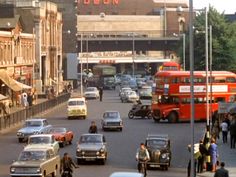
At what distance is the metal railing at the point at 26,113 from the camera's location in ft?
190

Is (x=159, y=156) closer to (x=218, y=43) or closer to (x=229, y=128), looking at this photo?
(x=229, y=128)

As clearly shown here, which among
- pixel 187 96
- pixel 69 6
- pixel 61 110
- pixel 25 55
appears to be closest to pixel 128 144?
pixel 187 96

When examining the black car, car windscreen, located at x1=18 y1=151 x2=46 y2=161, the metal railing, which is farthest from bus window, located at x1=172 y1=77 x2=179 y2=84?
car windscreen, located at x1=18 y1=151 x2=46 y2=161

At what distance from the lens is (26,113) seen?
65.3 metres

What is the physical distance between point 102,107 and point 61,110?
208 inches

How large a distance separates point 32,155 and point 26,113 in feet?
110

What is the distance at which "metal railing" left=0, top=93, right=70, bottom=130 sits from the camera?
2286 inches

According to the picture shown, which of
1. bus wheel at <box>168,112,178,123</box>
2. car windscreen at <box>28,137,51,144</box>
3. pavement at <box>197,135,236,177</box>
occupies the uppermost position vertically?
car windscreen at <box>28,137,51,144</box>

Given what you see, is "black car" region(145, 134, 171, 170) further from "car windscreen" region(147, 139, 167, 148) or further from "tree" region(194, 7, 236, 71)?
"tree" region(194, 7, 236, 71)

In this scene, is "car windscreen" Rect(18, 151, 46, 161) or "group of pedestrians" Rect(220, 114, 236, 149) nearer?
"car windscreen" Rect(18, 151, 46, 161)

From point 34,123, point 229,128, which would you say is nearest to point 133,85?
point 34,123

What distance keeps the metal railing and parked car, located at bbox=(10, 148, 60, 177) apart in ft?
79.2

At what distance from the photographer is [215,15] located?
4405 inches

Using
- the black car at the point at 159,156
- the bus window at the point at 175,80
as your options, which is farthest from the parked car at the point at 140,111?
the black car at the point at 159,156
